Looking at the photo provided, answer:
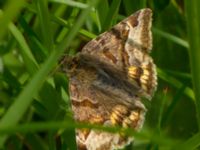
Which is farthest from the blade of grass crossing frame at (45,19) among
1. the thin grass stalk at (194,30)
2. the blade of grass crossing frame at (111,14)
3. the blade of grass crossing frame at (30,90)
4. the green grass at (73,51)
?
the blade of grass crossing frame at (30,90)

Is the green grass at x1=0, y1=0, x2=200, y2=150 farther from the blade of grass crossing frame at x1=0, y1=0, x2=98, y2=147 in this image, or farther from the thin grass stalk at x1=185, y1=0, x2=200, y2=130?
the blade of grass crossing frame at x1=0, y1=0, x2=98, y2=147

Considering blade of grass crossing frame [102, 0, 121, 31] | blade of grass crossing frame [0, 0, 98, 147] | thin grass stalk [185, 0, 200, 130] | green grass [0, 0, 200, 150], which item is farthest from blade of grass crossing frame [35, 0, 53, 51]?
blade of grass crossing frame [0, 0, 98, 147]

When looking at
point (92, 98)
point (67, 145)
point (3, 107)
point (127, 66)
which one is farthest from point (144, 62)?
point (3, 107)

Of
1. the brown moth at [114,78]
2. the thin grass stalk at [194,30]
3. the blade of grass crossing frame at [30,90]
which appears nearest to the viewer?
the blade of grass crossing frame at [30,90]

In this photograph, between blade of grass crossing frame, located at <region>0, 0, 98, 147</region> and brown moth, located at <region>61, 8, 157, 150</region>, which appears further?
brown moth, located at <region>61, 8, 157, 150</region>

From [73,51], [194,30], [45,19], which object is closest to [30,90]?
[194,30]

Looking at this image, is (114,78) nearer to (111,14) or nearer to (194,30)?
(111,14)

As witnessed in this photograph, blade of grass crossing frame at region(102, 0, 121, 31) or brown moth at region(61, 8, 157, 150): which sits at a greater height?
blade of grass crossing frame at region(102, 0, 121, 31)

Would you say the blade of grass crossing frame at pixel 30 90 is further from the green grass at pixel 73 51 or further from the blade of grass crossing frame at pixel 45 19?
the blade of grass crossing frame at pixel 45 19
